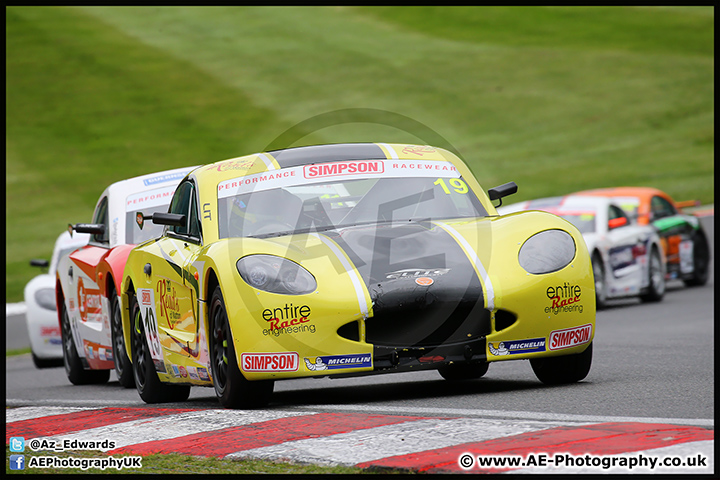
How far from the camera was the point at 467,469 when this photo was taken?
4375 millimetres

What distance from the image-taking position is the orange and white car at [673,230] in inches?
662

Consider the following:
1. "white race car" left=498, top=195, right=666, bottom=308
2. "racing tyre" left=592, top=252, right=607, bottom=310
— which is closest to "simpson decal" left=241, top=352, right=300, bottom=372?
"white race car" left=498, top=195, right=666, bottom=308

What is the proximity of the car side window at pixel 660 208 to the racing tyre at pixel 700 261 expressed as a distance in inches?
22.1

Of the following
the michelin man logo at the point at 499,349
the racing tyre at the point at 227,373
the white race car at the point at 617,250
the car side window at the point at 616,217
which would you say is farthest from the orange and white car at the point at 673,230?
the racing tyre at the point at 227,373

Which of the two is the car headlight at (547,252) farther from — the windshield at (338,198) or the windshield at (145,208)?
the windshield at (145,208)

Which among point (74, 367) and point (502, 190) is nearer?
point (502, 190)

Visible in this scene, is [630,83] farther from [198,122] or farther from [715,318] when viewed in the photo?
[715,318]

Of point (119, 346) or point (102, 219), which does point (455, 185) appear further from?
point (102, 219)

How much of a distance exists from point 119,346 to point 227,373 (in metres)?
3.16

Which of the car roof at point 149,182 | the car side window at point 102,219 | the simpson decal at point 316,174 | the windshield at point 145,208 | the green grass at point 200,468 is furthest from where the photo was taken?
the car side window at point 102,219

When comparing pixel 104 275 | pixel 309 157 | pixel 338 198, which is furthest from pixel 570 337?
pixel 104 275

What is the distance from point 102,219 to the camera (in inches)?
421

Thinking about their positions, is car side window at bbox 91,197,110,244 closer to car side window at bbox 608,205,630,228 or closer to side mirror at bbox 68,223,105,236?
side mirror at bbox 68,223,105,236
